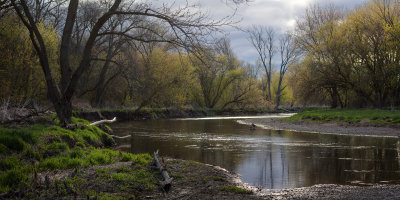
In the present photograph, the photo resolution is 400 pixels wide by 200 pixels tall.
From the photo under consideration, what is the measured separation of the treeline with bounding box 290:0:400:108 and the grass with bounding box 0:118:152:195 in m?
27.6

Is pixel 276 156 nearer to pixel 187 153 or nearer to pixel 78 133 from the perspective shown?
pixel 187 153

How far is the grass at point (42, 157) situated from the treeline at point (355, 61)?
1087 inches

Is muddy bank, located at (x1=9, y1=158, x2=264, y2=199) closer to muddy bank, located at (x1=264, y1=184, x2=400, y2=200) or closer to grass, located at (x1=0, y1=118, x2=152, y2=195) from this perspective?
grass, located at (x1=0, y1=118, x2=152, y2=195)

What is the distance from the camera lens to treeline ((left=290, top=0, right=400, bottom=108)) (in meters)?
30.8

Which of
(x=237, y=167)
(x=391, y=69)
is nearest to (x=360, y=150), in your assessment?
(x=237, y=167)

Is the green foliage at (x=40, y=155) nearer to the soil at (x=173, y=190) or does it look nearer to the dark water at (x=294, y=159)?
the soil at (x=173, y=190)

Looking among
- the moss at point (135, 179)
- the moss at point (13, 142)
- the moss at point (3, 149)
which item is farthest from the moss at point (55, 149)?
the moss at point (135, 179)

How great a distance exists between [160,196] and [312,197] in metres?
3.19

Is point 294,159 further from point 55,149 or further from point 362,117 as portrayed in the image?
point 362,117

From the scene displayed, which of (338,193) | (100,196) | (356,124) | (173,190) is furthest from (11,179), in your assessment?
(356,124)

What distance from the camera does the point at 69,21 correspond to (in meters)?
14.1

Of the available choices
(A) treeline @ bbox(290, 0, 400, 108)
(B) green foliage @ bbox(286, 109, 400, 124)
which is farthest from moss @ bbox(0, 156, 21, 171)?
(A) treeline @ bbox(290, 0, 400, 108)

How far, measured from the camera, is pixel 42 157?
372 inches

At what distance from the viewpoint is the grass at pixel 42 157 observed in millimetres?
7247
